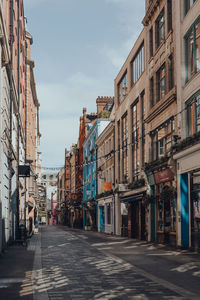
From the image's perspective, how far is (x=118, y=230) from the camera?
44500 mm

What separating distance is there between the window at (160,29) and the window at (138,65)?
440cm

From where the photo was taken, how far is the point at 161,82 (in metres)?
30.1

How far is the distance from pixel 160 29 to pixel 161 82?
3555mm

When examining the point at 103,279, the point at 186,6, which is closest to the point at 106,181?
the point at 186,6

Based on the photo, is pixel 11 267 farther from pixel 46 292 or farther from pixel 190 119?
pixel 190 119

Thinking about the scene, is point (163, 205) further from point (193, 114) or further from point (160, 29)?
point (160, 29)

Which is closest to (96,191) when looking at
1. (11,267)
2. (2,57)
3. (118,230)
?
(118,230)

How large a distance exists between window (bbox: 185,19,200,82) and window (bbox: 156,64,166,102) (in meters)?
4.70

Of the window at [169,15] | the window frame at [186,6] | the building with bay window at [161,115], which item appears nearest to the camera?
the window frame at [186,6]

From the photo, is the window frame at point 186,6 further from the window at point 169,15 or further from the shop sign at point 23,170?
the shop sign at point 23,170

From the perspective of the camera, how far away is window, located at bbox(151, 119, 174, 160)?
1077 inches

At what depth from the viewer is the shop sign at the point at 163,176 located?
26.5 m

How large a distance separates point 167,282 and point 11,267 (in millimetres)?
5678

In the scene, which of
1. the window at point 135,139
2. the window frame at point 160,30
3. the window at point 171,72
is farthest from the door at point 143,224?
the window frame at point 160,30
